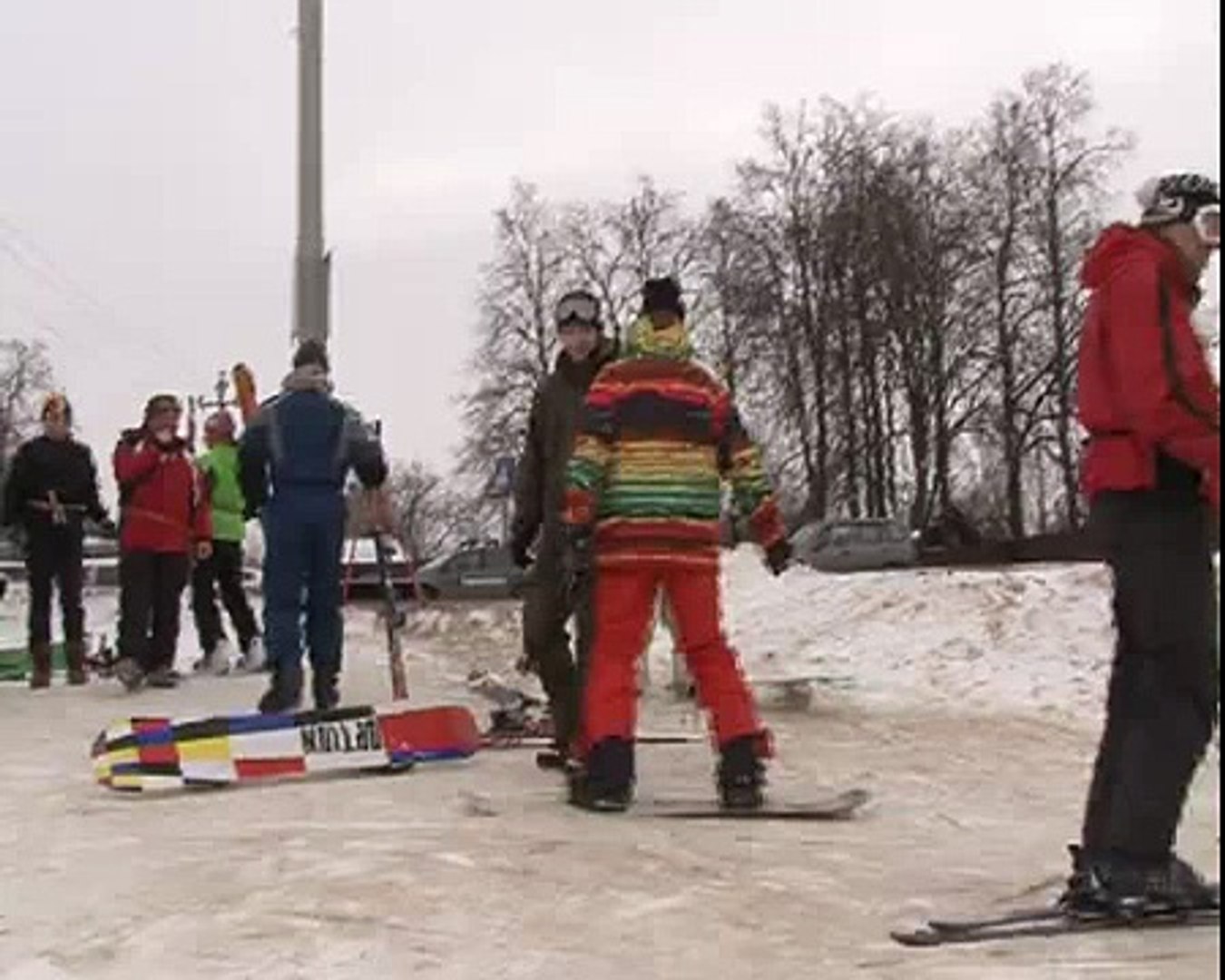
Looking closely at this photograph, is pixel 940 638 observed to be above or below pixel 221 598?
below

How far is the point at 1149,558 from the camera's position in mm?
4996

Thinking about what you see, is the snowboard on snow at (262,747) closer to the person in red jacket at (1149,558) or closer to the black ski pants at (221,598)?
the person in red jacket at (1149,558)

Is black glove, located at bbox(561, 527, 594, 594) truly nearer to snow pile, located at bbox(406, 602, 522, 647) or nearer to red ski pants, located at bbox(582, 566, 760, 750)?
red ski pants, located at bbox(582, 566, 760, 750)

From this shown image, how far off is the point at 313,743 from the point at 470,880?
8.13ft

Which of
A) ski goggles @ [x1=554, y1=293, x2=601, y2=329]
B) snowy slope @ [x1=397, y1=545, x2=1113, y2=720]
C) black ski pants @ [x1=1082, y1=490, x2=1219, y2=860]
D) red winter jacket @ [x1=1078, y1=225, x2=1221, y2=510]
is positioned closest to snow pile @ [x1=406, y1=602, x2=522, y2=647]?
snowy slope @ [x1=397, y1=545, x2=1113, y2=720]

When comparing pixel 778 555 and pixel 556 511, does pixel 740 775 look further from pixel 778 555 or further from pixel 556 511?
pixel 556 511

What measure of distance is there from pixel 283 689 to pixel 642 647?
3.23m

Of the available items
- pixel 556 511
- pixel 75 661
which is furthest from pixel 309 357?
pixel 75 661

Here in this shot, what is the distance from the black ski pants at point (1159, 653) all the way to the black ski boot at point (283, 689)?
17.6ft

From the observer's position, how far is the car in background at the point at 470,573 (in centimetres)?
4412

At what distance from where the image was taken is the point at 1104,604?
15.0 meters

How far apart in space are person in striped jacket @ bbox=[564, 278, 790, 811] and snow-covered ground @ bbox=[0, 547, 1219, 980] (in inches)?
11.8

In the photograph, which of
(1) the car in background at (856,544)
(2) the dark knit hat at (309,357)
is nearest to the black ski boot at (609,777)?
(2) the dark knit hat at (309,357)

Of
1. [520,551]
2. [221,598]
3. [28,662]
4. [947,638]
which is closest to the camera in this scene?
[520,551]
